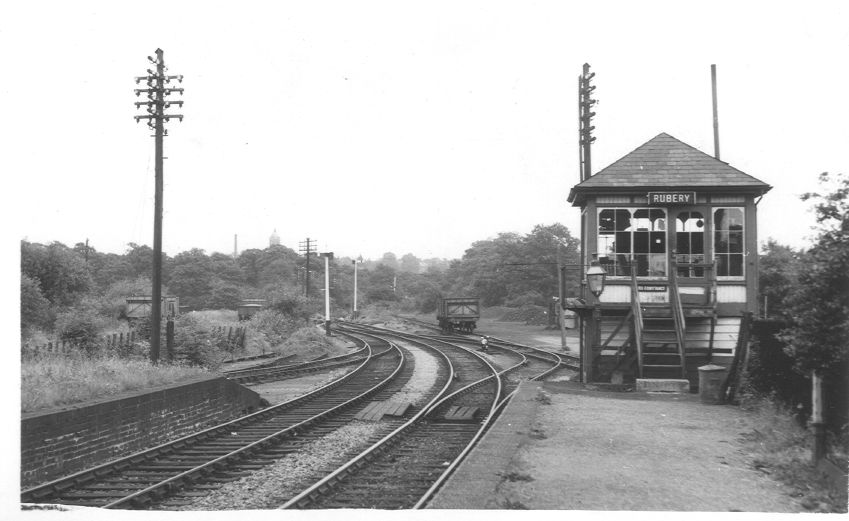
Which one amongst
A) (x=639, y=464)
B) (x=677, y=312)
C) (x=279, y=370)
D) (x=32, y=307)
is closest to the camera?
(x=639, y=464)

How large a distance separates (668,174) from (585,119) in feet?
11.2

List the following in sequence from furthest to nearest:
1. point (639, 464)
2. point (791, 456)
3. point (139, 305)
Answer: point (139, 305) → point (791, 456) → point (639, 464)

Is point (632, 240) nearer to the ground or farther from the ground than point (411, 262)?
nearer to the ground

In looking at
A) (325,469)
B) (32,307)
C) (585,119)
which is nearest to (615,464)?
(325,469)

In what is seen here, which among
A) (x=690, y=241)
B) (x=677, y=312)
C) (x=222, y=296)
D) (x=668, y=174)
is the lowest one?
(x=222, y=296)

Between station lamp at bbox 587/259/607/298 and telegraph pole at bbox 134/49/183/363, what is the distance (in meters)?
10.3

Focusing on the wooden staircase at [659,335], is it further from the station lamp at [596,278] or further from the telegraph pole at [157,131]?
the telegraph pole at [157,131]

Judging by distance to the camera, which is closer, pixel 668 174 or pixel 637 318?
pixel 637 318

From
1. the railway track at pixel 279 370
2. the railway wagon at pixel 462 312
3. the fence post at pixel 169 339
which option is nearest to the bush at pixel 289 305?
the railway wagon at pixel 462 312

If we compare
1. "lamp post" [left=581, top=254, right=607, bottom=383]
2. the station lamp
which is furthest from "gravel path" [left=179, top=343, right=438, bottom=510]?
the station lamp

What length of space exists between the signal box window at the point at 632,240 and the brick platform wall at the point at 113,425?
825 centimetres

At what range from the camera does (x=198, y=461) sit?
8.21 m

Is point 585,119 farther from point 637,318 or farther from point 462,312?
point 462,312

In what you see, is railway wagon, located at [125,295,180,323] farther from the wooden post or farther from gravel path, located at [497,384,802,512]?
the wooden post
